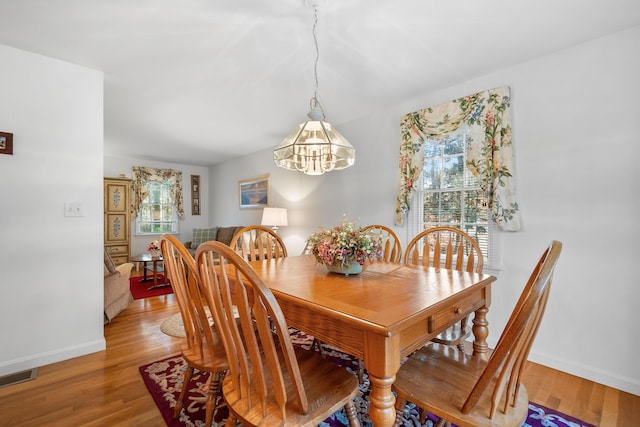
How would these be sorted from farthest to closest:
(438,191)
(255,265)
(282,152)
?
1. (438,191)
2. (255,265)
3. (282,152)

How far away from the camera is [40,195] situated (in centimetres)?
223

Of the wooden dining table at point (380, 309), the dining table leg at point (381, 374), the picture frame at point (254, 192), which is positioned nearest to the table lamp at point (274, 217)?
the picture frame at point (254, 192)

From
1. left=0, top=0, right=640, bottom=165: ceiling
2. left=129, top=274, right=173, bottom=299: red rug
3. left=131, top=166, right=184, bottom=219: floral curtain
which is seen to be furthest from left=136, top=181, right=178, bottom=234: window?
left=0, top=0, right=640, bottom=165: ceiling

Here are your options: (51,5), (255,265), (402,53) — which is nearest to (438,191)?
(402,53)

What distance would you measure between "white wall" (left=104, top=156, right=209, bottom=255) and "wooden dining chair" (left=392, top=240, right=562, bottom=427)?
21.0ft

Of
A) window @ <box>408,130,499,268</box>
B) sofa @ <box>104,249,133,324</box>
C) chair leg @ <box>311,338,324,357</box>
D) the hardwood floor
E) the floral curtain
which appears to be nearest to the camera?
the hardwood floor

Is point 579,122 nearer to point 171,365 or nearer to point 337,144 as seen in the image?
point 337,144

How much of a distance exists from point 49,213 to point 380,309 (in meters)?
2.60

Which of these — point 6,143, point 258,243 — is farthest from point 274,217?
point 6,143

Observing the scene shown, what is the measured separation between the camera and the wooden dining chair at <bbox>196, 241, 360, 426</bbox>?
871 millimetres

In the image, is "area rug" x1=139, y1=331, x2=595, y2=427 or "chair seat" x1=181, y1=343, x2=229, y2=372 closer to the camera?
"chair seat" x1=181, y1=343, x2=229, y2=372

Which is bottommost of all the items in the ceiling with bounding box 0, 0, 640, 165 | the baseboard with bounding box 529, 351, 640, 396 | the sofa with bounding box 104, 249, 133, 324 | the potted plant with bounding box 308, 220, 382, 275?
the baseboard with bounding box 529, 351, 640, 396

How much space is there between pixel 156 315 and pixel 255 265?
2049 millimetres

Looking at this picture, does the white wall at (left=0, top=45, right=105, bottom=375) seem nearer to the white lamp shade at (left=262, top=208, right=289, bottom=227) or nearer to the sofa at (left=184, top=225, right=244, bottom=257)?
the white lamp shade at (left=262, top=208, right=289, bottom=227)
